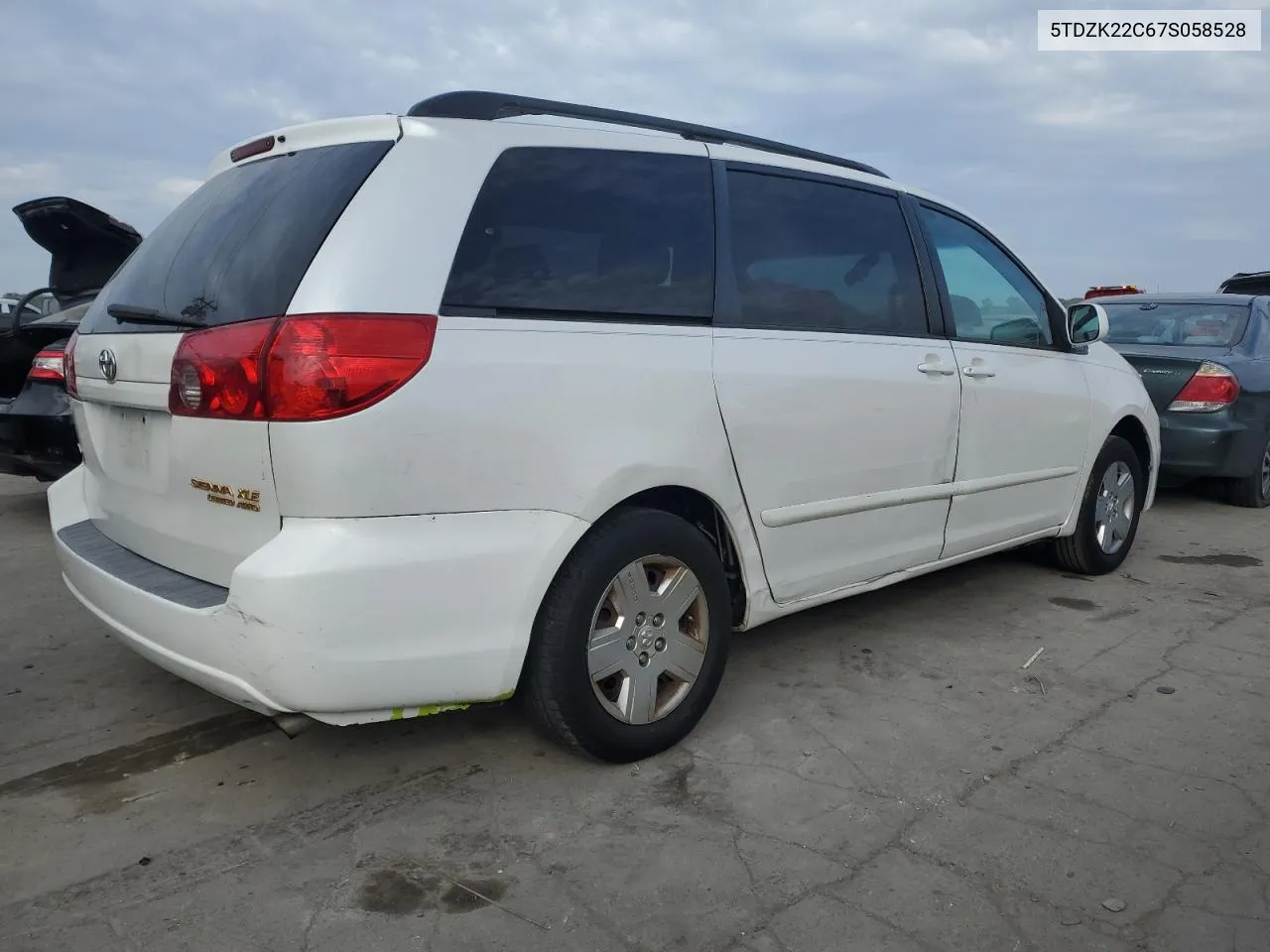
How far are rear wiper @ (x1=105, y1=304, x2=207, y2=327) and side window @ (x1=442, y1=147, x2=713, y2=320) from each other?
0.69m

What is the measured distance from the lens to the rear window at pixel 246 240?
2.46 metres

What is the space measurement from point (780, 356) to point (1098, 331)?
7.35 ft

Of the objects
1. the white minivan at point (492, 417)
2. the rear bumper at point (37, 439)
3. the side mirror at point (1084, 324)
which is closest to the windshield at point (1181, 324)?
the side mirror at point (1084, 324)

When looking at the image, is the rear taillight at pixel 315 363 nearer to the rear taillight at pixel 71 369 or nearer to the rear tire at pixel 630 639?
the rear tire at pixel 630 639

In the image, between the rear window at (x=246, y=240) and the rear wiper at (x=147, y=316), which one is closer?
the rear window at (x=246, y=240)

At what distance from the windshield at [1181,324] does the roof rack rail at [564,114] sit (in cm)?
470

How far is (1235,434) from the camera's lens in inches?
266

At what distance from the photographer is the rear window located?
8.05 ft

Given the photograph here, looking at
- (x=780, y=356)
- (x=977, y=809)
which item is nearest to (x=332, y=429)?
(x=780, y=356)

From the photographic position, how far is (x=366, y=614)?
7.63 feet

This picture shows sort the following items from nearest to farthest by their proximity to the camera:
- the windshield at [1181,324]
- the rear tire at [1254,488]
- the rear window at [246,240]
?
the rear window at [246,240], the rear tire at [1254,488], the windshield at [1181,324]

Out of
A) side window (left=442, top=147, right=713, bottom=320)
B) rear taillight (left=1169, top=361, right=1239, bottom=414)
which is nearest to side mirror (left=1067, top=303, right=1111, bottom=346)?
side window (left=442, top=147, right=713, bottom=320)

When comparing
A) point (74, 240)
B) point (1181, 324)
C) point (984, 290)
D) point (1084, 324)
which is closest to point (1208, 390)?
point (1181, 324)

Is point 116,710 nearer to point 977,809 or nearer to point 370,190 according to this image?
point 370,190
